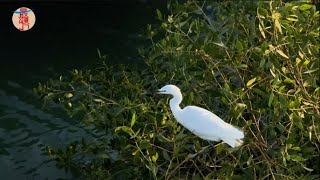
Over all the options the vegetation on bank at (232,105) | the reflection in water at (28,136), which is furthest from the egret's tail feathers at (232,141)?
the reflection in water at (28,136)

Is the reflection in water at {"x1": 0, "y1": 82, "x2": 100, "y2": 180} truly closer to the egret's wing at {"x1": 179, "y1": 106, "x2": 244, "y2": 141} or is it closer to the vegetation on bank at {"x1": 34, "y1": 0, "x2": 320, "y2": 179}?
the vegetation on bank at {"x1": 34, "y1": 0, "x2": 320, "y2": 179}

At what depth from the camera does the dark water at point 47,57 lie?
182 inches

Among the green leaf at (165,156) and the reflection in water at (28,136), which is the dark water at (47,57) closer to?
the reflection in water at (28,136)

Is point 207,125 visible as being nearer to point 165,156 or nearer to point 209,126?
point 209,126

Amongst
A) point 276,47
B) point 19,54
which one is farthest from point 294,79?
point 19,54

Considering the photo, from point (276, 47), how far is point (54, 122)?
274 centimetres

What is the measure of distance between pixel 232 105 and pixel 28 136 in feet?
8.45

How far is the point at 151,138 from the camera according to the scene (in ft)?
9.78

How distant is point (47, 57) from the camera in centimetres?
672

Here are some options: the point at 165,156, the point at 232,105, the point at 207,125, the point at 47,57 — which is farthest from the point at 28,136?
the point at 207,125

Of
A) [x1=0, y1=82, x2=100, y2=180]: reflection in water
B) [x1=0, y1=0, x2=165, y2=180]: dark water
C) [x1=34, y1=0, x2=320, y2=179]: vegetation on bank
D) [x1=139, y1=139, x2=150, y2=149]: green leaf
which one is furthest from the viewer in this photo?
[x1=0, y1=0, x2=165, y2=180]: dark water

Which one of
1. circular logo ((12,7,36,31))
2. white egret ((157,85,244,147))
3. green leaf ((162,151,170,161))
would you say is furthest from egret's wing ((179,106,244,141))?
circular logo ((12,7,36,31))

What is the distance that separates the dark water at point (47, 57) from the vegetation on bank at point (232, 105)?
3.78 feet

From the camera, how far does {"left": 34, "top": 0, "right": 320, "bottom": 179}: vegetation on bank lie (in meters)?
2.85
